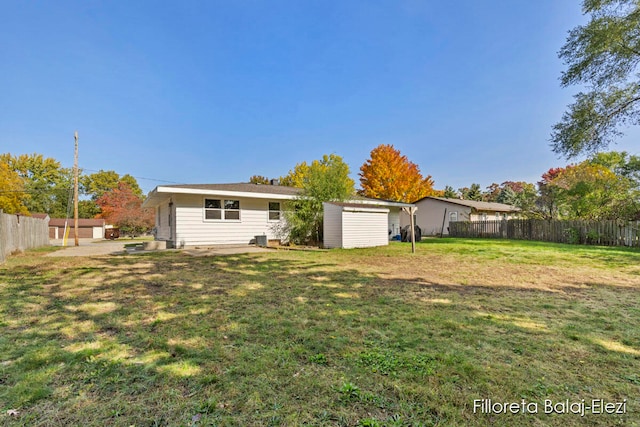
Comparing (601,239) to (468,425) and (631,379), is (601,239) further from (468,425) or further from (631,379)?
(468,425)

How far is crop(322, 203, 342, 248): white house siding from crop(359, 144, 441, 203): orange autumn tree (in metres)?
15.6

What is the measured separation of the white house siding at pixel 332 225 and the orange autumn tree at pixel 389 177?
51.3 ft

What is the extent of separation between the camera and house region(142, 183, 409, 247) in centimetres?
1234

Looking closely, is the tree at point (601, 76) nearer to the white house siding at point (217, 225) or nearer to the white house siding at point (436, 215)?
the white house siding at point (436, 215)

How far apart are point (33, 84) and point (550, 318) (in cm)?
2334

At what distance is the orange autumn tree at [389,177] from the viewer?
91.2 feet

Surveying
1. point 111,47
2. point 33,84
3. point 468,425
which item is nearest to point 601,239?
point 468,425

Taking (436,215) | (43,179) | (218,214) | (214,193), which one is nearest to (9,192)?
(218,214)

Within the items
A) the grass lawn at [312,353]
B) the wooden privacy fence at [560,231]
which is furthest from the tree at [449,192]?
the grass lawn at [312,353]

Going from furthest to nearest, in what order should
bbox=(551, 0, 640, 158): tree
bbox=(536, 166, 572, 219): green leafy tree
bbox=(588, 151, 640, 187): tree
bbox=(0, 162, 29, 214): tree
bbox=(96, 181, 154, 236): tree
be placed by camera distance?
1. bbox=(96, 181, 154, 236): tree
2. bbox=(0, 162, 29, 214): tree
3. bbox=(536, 166, 572, 219): green leafy tree
4. bbox=(588, 151, 640, 187): tree
5. bbox=(551, 0, 640, 158): tree

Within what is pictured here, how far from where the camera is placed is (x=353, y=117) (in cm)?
2109

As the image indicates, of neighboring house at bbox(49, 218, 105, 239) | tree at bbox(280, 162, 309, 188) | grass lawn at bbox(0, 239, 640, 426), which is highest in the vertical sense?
tree at bbox(280, 162, 309, 188)

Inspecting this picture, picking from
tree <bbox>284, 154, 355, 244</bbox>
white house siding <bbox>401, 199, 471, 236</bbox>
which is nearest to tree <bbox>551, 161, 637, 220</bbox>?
white house siding <bbox>401, 199, 471, 236</bbox>

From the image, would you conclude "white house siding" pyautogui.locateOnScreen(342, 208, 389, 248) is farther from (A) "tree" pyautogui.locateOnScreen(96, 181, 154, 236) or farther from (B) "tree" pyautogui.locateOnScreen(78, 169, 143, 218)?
(B) "tree" pyautogui.locateOnScreen(78, 169, 143, 218)
